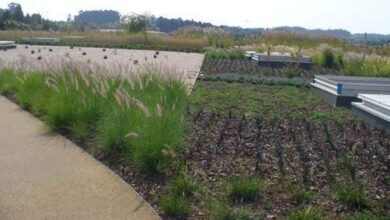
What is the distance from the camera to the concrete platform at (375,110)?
7375 millimetres

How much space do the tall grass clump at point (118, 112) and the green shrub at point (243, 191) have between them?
2.24 feet

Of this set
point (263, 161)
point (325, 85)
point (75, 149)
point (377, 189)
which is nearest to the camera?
point (377, 189)

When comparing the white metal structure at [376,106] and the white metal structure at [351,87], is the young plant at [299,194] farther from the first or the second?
the white metal structure at [351,87]

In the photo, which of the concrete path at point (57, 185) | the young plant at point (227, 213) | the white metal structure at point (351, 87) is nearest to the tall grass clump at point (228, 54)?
the white metal structure at point (351, 87)

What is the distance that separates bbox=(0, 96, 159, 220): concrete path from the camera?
4.14 m

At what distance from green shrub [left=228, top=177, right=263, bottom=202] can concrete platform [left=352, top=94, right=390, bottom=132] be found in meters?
3.61

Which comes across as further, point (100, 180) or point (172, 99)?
point (172, 99)

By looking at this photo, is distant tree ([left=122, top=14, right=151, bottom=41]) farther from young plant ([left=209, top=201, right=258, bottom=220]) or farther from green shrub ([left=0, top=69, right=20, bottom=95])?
young plant ([left=209, top=201, right=258, bottom=220])

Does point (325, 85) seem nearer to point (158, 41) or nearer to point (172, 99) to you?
point (172, 99)

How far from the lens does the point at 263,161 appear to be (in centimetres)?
549

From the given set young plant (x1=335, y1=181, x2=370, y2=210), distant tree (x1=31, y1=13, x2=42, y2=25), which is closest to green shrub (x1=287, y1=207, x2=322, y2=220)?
young plant (x1=335, y1=181, x2=370, y2=210)

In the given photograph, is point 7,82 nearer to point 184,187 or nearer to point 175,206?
point 184,187

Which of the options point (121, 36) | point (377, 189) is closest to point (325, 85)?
point (377, 189)

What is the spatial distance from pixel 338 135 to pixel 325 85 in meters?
3.97
